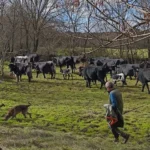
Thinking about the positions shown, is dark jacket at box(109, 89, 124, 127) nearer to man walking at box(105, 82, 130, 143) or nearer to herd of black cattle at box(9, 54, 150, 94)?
man walking at box(105, 82, 130, 143)

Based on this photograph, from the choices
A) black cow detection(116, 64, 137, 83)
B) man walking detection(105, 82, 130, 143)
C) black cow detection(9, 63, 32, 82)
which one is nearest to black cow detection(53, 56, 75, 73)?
black cow detection(116, 64, 137, 83)

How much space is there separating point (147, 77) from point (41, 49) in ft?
85.7

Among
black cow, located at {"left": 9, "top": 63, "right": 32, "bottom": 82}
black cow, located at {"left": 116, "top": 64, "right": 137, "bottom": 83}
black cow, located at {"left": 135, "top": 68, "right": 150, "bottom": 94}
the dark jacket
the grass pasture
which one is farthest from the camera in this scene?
black cow, located at {"left": 116, "top": 64, "right": 137, "bottom": 83}

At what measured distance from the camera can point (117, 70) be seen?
3033cm

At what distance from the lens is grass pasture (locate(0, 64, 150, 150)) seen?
883cm

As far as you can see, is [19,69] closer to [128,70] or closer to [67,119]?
[128,70]

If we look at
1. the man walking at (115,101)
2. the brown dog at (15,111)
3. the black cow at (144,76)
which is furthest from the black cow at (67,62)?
the man walking at (115,101)

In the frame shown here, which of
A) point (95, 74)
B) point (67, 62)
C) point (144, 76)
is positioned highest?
point (67, 62)

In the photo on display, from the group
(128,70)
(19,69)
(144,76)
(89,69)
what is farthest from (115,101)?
(128,70)

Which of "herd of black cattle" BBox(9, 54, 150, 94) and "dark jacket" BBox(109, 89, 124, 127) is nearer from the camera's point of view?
"dark jacket" BBox(109, 89, 124, 127)

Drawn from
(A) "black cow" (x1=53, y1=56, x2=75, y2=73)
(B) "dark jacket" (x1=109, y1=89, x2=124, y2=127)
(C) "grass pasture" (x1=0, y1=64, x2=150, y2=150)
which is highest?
(A) "black cow" (x1=53, y1=56, x2=75, y2=73)

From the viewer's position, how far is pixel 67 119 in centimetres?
1353

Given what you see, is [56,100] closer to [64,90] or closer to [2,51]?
[64,90]

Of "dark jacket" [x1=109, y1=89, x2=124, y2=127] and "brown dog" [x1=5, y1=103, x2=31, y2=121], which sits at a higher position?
"dark jacket" [x1=109, y1=89, x2=124, y2=127]
